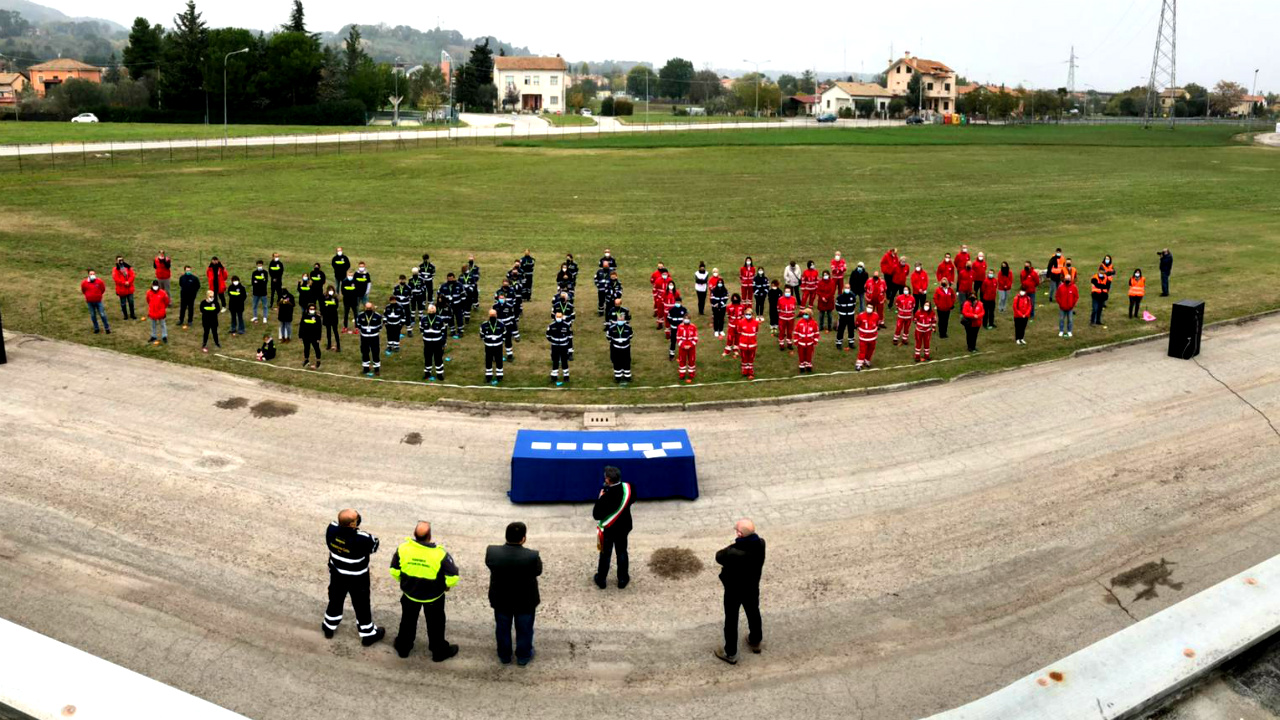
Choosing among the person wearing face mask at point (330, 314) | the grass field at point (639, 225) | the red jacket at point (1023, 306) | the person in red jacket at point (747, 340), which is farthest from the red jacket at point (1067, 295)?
the person wearing face mask at point (330, 314)

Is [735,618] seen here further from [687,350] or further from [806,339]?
[806,339]

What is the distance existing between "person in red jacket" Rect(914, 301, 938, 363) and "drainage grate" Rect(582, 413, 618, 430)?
7459mm

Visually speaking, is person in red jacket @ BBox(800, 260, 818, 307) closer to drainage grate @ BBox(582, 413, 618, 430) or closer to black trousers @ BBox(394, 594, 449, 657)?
drainage grate @ BBox(582, 413, 618, 430)

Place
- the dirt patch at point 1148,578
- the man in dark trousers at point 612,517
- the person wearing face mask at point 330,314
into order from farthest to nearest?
the person wearing face mask at point 330,314 < the dirt patch at point 1148,578 < the man in dark trousers at point 612,517

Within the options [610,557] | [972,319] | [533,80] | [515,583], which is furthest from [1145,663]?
[533,80]

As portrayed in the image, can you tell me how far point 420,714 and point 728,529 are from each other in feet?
16.5

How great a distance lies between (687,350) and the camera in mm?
19047

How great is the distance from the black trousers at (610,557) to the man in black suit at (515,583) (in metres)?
1.50

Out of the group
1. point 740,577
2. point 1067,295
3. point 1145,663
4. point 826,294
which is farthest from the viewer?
point 826,294

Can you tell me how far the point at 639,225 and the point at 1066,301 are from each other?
64.4 ft

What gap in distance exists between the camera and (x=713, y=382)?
18953mm

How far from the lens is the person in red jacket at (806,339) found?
19203 mm

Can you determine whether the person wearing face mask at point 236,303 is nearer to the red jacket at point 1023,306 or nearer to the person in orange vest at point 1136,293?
the red jacket at point 1023,306

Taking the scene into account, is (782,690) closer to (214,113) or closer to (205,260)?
(205,260)
